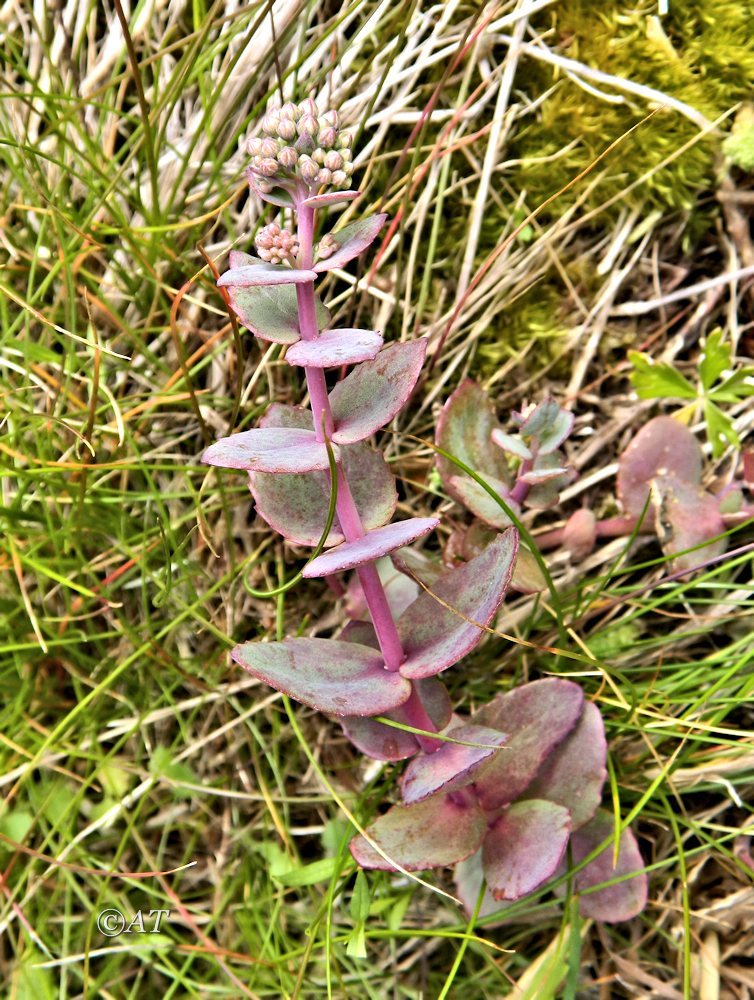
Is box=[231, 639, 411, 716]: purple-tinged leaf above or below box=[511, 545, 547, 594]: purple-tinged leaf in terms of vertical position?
above

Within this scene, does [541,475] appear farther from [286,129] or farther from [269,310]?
[286,129]

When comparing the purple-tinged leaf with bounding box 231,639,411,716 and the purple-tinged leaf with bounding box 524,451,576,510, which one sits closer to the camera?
the purple-tinged leaf with bounding box 231,639,411,716

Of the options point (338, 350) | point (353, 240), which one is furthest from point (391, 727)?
point (353, 240)

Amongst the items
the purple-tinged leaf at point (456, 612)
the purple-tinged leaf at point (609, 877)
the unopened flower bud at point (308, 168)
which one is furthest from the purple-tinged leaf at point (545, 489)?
the unopened flower bud at point (308, 168)

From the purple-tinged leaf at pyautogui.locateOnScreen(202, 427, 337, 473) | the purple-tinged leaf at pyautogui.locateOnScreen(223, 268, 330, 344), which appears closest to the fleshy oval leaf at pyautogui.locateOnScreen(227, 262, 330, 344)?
the purple-tinged leaf at pyautogui.locateOnScreen(223, 268, 330, 344)

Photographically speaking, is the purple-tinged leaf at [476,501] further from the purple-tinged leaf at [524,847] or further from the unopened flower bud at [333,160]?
the unopened flower bud at [333,160]

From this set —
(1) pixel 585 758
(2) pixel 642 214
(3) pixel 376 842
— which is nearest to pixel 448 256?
(2) pixel 642 214

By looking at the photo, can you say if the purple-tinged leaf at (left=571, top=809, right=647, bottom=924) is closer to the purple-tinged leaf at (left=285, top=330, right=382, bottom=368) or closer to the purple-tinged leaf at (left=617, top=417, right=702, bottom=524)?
the purple-tinged leaf at (left=617, top=417, right=702, bottom=524)
